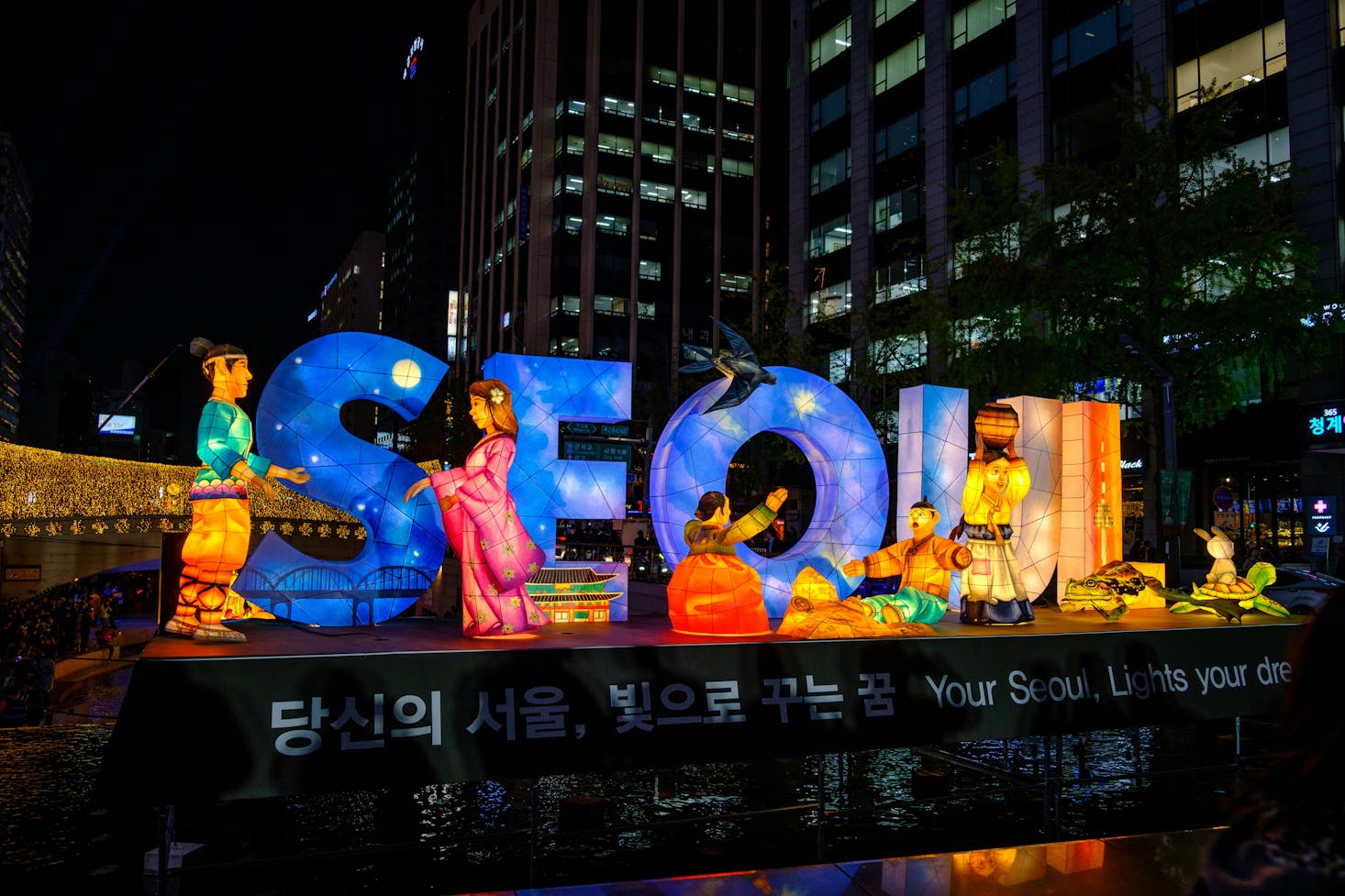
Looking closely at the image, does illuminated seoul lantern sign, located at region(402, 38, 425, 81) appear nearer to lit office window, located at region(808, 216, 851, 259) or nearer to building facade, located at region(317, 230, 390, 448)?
building facade, located at region(317, 230, 390, 448)

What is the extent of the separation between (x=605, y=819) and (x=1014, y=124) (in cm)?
3267

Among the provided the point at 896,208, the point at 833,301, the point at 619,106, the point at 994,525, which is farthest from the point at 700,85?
the point at 994,525

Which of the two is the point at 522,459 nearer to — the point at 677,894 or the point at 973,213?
the point at 677,894

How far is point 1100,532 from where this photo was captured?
43.0 feet

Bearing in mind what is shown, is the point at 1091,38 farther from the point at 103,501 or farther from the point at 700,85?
the point at 700,85

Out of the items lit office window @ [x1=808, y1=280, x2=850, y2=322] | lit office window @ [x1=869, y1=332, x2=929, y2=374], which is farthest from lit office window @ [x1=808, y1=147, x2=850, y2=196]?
lit office window @ [x1=869, y1=332, x2=929, y2=374]

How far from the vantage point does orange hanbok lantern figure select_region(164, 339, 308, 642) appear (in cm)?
839

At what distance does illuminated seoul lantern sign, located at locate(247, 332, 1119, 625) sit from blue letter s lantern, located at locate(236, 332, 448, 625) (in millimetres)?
14

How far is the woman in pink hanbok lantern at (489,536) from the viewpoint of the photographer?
9.46 metres

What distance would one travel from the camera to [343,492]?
35.0 ft

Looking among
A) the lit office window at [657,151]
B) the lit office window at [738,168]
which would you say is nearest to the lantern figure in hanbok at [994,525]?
the lit office window at [657,151]

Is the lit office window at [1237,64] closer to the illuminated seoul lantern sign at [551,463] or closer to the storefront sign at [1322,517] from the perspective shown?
the storefront sign at [1322,517]

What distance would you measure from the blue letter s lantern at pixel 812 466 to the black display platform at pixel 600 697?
2.01m

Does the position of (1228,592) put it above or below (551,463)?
below
